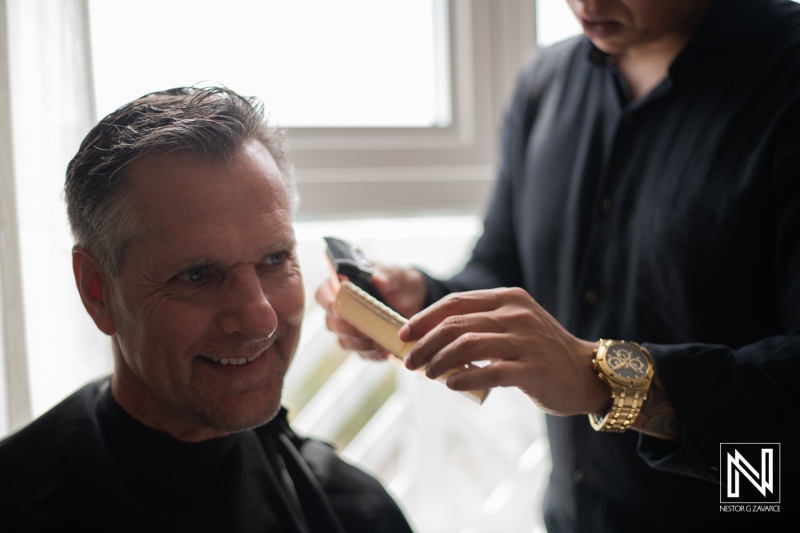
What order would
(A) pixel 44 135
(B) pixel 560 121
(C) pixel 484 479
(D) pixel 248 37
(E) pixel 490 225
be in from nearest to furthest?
(A) pixel 44 135 < (B) pixel 560 121 < (E) pixel 490 225 < (D) pixel 248 37 < (C) pixel 484 479

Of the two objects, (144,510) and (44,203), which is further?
(44,203)

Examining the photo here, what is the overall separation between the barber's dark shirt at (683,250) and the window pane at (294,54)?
0.74 metres

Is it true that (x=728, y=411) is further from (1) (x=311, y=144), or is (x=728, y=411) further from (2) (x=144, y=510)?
(1) (x=311, y=144)

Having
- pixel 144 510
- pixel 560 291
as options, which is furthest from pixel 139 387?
pixel 560 291

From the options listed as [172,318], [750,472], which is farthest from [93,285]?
[750,472]

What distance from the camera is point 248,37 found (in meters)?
2.00

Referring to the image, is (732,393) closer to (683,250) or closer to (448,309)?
(683,250)

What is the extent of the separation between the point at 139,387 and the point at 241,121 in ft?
1.66

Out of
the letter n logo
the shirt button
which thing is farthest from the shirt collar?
the letter n logo

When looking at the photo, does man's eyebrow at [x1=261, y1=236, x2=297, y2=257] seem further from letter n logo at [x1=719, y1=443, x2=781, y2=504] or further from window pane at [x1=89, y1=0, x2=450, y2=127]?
letter n logo at [x1=719, y1=443, x2=781, y2=504]

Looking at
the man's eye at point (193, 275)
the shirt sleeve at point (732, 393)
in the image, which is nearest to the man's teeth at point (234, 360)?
the man's eye at point (193, 275)

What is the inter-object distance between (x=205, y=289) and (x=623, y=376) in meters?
0.70

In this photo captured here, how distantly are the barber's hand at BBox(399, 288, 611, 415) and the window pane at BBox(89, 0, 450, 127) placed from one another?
890 millimetres

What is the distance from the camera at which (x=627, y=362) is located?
1.14 meters
